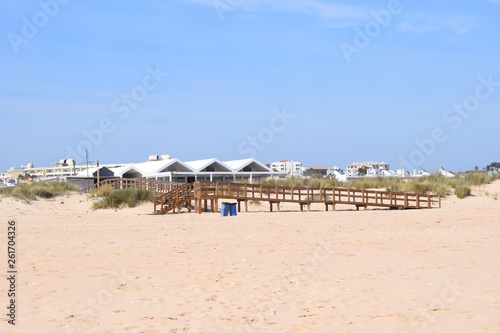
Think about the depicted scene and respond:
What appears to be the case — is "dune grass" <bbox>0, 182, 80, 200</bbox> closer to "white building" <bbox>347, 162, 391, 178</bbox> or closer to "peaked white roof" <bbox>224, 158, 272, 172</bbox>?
"peaked white roof" <bbox>224, 158, 272, 172</bbox>

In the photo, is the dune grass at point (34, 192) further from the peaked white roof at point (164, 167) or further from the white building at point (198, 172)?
the peaked white roof at point (164, 167)

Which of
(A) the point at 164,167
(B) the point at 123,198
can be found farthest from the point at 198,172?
(B) the point at 123,198

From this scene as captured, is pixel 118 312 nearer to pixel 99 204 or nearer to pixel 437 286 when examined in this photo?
pixel 437 286

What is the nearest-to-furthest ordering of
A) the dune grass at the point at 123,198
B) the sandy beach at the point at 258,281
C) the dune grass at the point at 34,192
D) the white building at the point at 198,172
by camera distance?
the sandy beach at the point at 258,281 → the dune grass at the point at 123,198 → the dune grass at the point at 34,192 → the white building at the point at 198,172

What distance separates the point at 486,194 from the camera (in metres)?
40.3

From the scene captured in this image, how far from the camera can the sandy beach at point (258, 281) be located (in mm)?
7758

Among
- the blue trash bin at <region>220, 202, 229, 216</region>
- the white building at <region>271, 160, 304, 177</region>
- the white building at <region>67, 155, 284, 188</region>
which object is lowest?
the blue trash bin at <region>220, 202, 229, 216</region>

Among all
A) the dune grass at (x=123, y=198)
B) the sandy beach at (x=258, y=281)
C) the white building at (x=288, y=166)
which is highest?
the white building at (x=288, y=166)

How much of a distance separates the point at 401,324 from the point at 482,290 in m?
2.20

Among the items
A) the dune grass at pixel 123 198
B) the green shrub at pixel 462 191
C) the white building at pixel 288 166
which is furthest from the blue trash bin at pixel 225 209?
the white building at pixel 288 166

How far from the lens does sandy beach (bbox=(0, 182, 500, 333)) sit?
7.76m

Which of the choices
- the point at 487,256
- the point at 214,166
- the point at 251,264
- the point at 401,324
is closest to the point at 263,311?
the point at 401,324

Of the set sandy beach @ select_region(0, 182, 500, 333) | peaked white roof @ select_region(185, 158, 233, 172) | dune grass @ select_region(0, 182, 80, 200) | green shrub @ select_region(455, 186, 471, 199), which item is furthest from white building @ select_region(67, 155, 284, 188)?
sandy beach @ select_region(0, 182, 500, 333)

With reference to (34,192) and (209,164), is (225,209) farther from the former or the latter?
(209,164)
